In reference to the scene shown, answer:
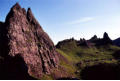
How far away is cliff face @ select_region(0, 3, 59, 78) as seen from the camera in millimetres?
104500

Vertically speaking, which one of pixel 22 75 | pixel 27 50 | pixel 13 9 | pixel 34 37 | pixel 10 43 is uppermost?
pixel 13 9

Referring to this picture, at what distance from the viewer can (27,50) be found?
11819cm

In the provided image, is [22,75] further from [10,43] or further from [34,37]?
[34,37]

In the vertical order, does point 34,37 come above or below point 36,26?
below

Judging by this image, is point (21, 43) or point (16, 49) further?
point (21, 43)

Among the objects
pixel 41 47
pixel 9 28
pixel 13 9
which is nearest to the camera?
pixel 9 28

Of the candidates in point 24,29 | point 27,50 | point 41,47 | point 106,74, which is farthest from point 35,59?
point 106,74

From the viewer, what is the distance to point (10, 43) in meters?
104

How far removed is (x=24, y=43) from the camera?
120375mm

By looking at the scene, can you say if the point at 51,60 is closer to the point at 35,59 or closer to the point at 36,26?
the point at 35,59

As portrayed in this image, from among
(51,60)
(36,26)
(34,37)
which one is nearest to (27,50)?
(34,37)

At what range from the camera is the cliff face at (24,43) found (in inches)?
4114

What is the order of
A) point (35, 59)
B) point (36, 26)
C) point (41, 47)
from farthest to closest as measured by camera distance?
point (36, 26) → point (41, 47) → point (35, 59)

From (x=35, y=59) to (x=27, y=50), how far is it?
44.6 feet
